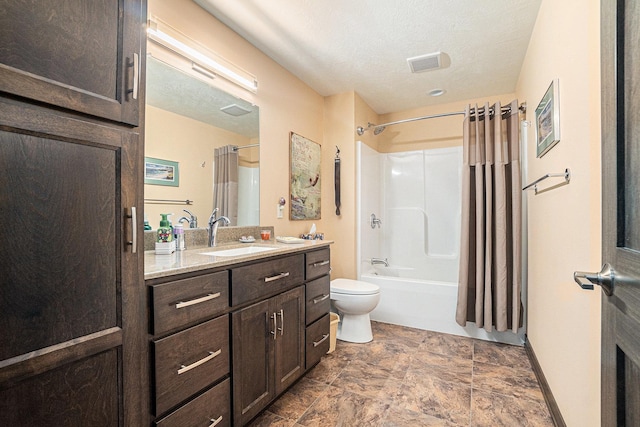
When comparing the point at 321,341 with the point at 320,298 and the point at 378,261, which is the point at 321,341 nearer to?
the point at 320,298

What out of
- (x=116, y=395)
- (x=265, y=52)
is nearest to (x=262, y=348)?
(x=116, y=395)

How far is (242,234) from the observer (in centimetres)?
219

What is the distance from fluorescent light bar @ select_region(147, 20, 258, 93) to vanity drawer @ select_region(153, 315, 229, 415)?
1487mm

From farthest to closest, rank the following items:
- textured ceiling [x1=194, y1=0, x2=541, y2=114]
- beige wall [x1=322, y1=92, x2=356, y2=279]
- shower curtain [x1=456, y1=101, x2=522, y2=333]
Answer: beige wall [x1=322, y1=92, x2=356, y2=279] → shower curtain [x1=456, y1=101, x2=522, y2=333] → textured ceiling [x1=194, y1=0, x2=541, y2=114]

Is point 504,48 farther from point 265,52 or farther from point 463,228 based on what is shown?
point 265,52

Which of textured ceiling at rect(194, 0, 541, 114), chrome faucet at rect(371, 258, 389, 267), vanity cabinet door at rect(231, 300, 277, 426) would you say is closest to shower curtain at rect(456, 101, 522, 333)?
textured ceiling at rect(194, 0, 541, 114)

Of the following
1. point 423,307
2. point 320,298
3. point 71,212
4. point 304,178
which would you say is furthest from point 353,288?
point 71,212

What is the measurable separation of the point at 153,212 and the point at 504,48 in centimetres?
272

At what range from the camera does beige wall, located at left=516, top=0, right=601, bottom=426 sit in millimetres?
1062

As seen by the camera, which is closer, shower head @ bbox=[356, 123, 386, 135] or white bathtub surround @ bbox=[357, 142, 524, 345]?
white bathtub surround @ bbox=[357, 142, 524, 345]

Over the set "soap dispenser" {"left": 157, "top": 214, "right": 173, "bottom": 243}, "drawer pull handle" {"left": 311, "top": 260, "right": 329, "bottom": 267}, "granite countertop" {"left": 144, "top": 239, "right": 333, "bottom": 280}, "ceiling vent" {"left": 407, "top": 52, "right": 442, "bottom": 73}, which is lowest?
"drawer pull handle" {"left": 311, "top": 260, "right": 329, "bottom": 267}

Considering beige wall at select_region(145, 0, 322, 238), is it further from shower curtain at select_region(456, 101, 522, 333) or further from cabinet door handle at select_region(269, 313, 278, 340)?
shower curtain at select_region(456, 101, 522, 333)

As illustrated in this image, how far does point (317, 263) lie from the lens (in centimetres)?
205

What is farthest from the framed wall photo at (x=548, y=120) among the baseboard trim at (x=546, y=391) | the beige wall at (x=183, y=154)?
the beige wall at (x=183, y=154)
